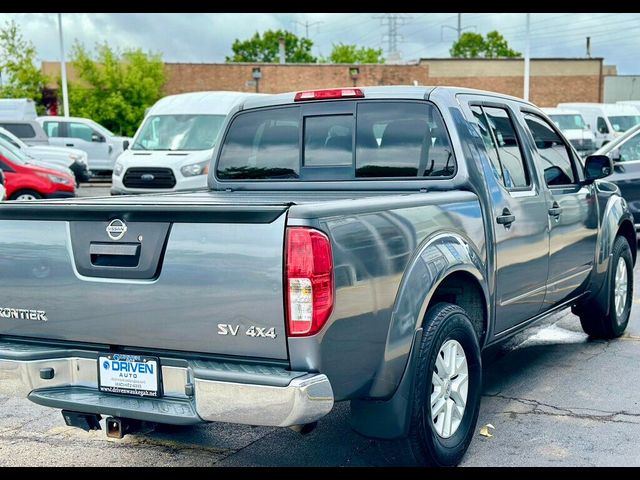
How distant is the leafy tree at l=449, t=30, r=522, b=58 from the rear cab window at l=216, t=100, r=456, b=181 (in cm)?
9745

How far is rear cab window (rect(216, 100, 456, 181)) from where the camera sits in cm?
473

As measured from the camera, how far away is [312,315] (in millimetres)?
3199

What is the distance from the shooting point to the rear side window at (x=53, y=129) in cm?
2614

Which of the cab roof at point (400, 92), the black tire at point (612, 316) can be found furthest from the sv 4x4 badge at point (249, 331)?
the black tire at point (612, 316)

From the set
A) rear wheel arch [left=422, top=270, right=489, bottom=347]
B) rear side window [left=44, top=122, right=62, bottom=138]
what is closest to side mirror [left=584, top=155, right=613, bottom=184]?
rear wheel arch [left=422, top=270, right=489, bottom=347]

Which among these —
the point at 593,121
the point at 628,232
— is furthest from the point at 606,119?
the point at 628,232

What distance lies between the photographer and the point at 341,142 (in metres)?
4.95

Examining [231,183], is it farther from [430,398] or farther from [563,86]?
[563,86]

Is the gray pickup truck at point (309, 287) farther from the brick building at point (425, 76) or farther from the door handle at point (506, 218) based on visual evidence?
the brick building at point (425, 76)

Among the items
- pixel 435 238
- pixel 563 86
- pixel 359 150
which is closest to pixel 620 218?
pixel 359 150

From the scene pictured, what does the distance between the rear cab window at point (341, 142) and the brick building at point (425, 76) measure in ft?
141

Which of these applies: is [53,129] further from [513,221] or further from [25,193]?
[513,221]

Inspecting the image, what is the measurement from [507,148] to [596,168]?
1.19 m

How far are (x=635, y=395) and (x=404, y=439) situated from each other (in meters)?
2.19
